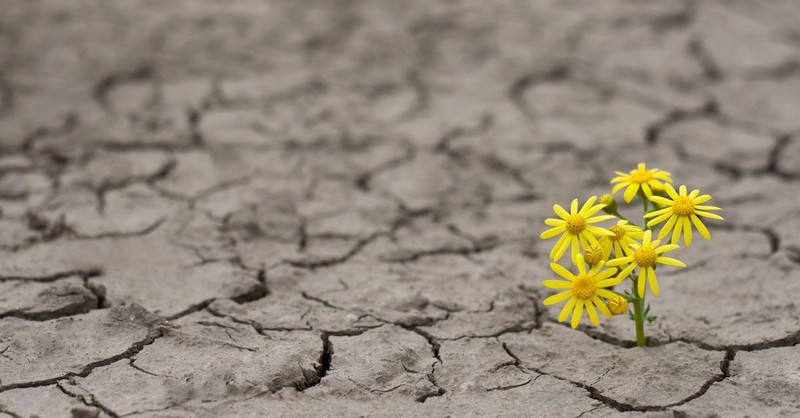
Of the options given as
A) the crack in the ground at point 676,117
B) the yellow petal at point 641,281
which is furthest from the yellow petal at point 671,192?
the crack in the ground at point 676,117

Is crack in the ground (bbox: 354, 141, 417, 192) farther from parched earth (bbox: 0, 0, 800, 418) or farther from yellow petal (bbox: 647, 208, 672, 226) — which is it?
yellow petal (bbox: 647, 208, 672, 226)

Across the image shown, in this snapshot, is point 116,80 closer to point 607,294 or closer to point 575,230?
point 575,230

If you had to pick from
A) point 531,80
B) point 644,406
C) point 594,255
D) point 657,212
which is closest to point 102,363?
point 594,255

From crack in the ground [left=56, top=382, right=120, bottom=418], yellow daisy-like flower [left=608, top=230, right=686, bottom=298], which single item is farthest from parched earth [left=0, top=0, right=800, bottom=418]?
yellow daisy-like flower [left=608, top=230, right=686, bottom=298]

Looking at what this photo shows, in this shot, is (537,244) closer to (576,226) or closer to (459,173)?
(459,173)

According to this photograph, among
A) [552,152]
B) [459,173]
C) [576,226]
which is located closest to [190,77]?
[459,173]

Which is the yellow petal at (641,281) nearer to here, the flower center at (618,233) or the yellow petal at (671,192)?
the flower center at (618,233)
